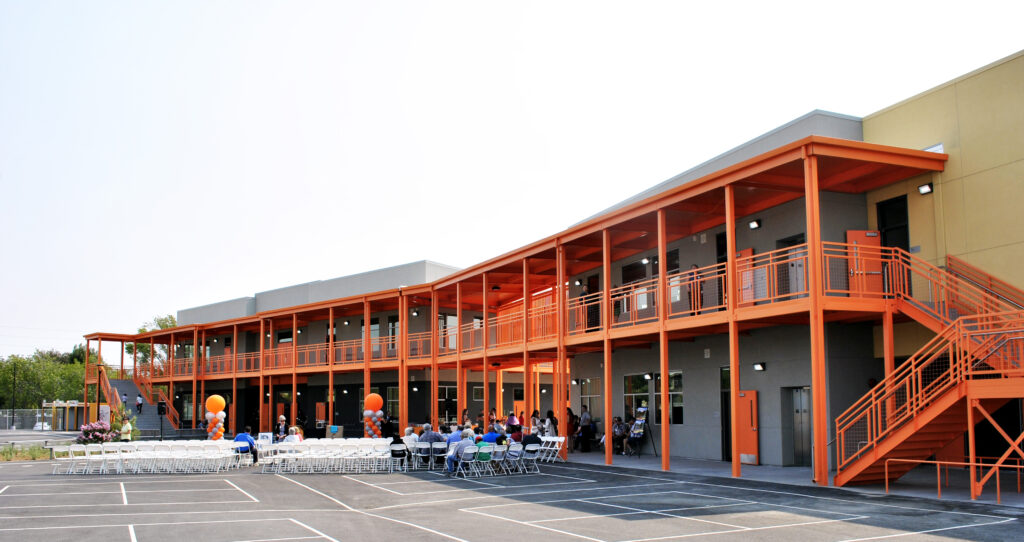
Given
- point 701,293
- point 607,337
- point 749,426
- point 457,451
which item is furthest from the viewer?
point 701,293

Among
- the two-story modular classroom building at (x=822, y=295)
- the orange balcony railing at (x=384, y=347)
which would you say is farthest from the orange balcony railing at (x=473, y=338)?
the orange balcony railing at (x=384, y=347)

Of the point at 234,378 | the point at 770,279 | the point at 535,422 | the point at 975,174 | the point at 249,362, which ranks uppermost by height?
the point at 975,174

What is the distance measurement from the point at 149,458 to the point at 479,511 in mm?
11346

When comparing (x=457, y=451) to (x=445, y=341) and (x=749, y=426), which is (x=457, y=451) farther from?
(x=445, y=341)

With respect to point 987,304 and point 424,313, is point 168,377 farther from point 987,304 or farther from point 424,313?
point 987,304

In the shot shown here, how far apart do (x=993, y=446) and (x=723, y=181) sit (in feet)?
25.0

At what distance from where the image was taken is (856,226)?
61.0 ft

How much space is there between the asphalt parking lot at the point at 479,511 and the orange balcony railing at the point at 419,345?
16429 millimetres

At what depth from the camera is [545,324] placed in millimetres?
25156

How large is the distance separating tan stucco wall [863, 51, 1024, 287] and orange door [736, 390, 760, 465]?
5.36 metres

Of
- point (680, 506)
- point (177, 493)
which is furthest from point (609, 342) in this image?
point (177, 493)

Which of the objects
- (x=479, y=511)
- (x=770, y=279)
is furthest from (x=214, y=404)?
(x=770, y=279)

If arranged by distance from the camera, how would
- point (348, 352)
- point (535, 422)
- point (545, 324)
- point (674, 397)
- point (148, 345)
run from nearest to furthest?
1. point (674, 397)
2. point (545, 324)
3. point (535, 422)
4. point (348, 352)
5. point (148, 345)

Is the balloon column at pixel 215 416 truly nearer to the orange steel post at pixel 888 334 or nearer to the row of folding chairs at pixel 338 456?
the row of folding chairs at pixel 338 456
